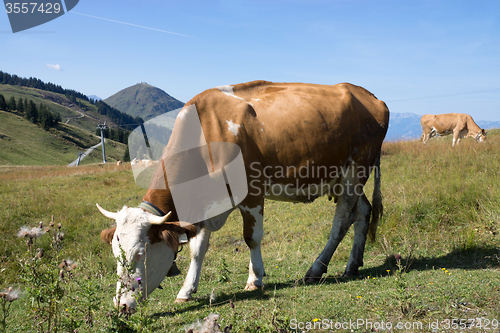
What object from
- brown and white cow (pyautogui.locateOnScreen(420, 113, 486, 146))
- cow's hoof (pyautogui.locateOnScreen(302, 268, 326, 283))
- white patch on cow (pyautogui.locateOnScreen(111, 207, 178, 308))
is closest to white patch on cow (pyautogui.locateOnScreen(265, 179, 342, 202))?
cow's hoof (pyautogui.locateOnScreen(302, 268, 326, 283))

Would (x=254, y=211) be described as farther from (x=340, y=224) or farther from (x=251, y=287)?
(x=340, y=224)

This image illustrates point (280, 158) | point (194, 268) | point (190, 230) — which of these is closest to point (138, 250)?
point (190, 230)

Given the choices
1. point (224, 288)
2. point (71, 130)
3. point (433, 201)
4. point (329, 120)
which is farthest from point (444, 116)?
point (71, 130)

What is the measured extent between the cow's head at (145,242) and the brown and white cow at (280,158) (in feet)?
0.04

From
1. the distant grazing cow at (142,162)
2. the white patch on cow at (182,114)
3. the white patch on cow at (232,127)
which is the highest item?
the white patch on cow at (182,114)

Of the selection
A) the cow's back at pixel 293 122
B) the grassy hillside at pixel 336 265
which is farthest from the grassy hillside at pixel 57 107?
the cow's back at pixel 293 122

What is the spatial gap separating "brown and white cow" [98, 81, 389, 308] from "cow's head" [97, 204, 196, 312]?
0.01m

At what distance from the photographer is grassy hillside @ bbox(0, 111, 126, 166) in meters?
90.4

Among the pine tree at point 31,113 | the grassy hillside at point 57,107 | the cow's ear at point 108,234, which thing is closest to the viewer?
the cow's ear at point 108,234

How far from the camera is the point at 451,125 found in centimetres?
2462

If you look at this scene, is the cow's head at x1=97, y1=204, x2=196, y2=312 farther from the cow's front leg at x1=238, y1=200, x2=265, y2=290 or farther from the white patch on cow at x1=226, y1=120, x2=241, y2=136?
the white patch on cow at x1=226, y1=120, x2=241, y2=136

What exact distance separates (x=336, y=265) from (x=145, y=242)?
3.65 meters

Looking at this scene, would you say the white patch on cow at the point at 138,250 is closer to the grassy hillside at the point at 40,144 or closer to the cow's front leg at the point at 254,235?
the cow's front leg at the point at 254,235

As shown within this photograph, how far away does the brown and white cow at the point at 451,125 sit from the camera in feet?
78.4
